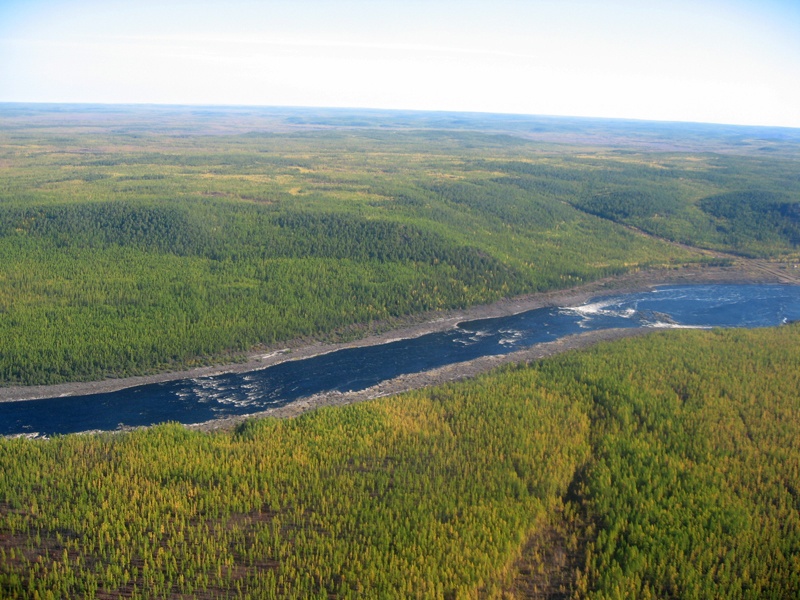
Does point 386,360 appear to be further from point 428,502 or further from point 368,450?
point 428,502

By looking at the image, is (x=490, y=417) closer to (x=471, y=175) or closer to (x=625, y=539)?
(x=625, y=539)

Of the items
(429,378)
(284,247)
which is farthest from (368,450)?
(284,247)

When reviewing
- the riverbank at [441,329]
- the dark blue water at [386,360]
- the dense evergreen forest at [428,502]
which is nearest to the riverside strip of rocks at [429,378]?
the riverbank at [441,329]

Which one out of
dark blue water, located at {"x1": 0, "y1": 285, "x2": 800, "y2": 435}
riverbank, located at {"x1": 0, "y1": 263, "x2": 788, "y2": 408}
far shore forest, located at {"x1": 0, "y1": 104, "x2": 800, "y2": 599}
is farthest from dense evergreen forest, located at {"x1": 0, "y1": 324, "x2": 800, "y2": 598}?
riverbank, located at {"x1": 0, "y1": 263, "x2": 788, "y2": 408}

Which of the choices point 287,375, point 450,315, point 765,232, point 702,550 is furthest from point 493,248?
point 702,550

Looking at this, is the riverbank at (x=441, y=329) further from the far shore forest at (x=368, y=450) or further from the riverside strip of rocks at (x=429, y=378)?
the far shore forest at (x=368, y=450)

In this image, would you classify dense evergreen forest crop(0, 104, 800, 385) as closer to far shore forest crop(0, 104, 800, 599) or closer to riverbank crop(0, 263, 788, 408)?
far shore forest crop(0, 104, 800, 599)
